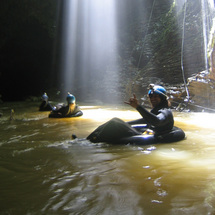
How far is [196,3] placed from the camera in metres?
13.0

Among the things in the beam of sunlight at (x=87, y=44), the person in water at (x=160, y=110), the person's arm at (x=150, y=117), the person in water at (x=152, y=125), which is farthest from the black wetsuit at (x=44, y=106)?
the person's arm at (x=150, y=117)

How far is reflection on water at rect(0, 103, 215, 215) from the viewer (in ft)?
5.59

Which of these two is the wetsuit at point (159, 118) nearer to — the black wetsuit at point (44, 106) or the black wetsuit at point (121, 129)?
the black wetsuit at point (121, 129)

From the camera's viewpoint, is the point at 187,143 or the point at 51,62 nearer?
the point at 187,143

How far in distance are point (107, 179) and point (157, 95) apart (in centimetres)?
215

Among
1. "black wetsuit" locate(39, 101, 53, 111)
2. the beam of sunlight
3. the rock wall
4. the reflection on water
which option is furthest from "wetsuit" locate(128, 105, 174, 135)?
the beam of sunlight

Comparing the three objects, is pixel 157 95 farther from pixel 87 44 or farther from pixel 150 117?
pixel 87 44

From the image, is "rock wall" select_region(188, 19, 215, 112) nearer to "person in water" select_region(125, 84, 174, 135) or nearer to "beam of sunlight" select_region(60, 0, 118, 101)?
"person in water" select_region(125, 84, 174, 135)

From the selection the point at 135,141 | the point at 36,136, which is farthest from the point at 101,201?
the point at 36,136

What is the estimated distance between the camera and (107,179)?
2.31 m

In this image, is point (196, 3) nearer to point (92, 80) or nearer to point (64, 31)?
point (92, 80)

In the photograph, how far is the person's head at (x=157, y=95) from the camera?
12.8 ft

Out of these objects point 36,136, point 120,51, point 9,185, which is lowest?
point 36,136

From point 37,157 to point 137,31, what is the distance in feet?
60.9
